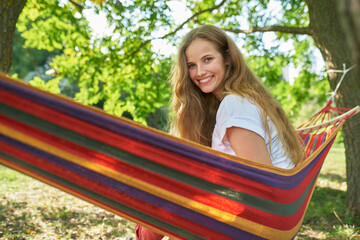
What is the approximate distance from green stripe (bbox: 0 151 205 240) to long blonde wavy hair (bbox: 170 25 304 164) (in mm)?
590

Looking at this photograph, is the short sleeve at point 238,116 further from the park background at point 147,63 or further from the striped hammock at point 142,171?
the park background at point 147,63

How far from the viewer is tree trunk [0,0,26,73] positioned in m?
2.18

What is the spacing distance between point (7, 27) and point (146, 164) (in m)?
1.54

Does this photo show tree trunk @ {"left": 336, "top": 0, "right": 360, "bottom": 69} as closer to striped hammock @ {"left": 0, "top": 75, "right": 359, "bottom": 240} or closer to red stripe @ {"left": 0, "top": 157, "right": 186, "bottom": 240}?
striped hammock @ {"left": 0, "top": 75, "right": 359, "bottom": 240}

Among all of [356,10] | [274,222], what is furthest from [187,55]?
[356,10]

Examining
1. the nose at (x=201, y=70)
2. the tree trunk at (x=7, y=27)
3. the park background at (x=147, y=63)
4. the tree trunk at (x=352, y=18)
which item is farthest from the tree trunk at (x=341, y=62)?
the tree trunk at (x=352, y=18)

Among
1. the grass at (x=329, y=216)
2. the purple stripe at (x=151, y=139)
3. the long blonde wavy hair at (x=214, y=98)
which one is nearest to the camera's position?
the purple stripe at (x=151, y=139)

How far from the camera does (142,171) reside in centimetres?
127

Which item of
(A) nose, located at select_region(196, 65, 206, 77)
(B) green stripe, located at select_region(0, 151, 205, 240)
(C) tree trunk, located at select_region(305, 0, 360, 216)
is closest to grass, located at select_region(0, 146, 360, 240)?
(C) tree trunk, located at select_region(305, 0, 360, 216)

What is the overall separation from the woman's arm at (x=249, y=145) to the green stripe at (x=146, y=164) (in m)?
0.22

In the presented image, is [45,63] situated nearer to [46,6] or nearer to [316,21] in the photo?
[46,6]

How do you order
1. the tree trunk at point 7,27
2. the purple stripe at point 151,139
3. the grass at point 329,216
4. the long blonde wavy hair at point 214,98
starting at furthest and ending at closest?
the grass at point 329,216 < the tree trunk at point 7,27 < the long blonde wavy hair at point 214,98 < the purple stripe at point 151,139

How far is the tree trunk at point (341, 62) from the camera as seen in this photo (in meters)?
3.12

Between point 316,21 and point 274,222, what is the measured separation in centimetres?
245
